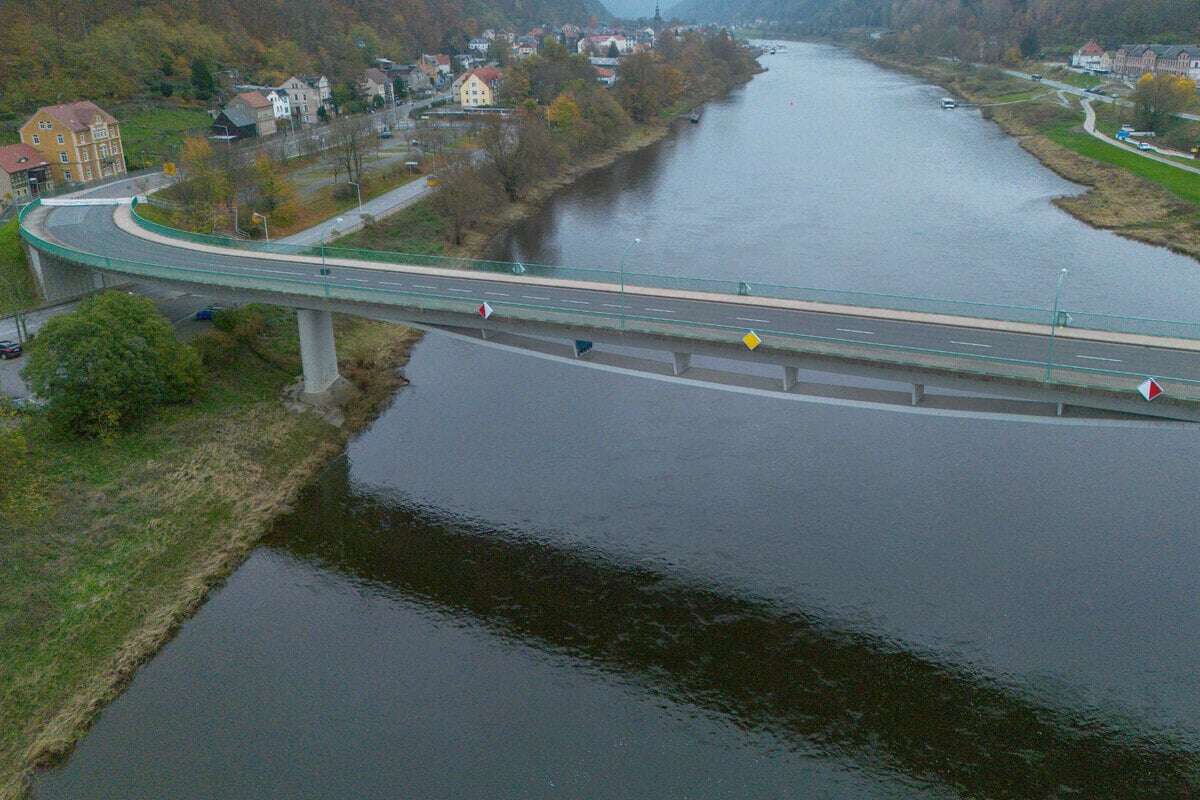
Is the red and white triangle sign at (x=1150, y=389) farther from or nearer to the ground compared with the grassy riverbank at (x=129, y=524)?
farther from the ground

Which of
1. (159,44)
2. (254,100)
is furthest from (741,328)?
(159,44)

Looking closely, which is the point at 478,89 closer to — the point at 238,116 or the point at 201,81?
the point at 201,81

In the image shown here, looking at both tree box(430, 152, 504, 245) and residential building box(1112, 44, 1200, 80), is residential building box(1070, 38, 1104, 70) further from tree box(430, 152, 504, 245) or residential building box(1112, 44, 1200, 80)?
tree box(430, 152, 504, 245)

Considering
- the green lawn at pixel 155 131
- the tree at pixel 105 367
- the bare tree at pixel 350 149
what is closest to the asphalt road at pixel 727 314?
the tree at pixel 105 367

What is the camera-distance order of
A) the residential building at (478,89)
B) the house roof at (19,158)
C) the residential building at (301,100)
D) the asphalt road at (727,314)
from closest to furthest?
the asphalt road at (727,314)
the house roof at (19,158)
the residential building at (301,100)
the residential building at (478,89)

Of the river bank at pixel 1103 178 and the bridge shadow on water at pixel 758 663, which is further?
the river bank at pixel 1103 178

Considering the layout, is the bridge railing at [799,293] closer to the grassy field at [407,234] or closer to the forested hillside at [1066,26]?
the grassy field at [407,234]
